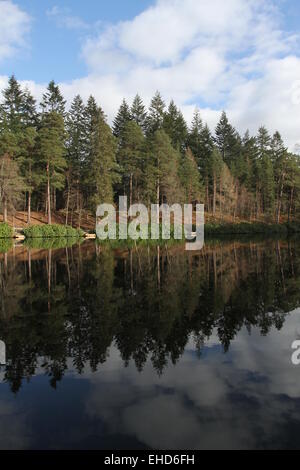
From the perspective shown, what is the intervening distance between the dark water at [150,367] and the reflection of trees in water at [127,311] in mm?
37

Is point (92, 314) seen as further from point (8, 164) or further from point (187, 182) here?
point (187, 182)

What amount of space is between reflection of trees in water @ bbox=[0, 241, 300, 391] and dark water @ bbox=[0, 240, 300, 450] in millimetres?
37

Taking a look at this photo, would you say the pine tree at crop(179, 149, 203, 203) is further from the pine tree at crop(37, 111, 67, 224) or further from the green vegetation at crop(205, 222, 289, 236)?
the pine tree at crop(37, 111, 67, 224)

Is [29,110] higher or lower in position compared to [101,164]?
higher

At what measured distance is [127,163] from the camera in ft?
187

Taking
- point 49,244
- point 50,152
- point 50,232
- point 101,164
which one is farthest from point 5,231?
point 101,164

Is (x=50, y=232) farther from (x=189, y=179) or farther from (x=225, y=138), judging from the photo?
(x=225, y=138)

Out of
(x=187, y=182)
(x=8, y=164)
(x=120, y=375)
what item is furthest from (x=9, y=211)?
(x=120, y=375)

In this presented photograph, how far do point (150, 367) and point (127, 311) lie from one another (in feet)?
10.6

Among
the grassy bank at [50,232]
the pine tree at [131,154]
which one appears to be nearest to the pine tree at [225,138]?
the pine tree at [131,154]

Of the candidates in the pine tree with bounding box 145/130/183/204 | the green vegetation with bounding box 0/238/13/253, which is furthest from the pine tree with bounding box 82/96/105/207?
the green vegetation with bounding box 0/238/13/253

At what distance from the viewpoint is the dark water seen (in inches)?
165
